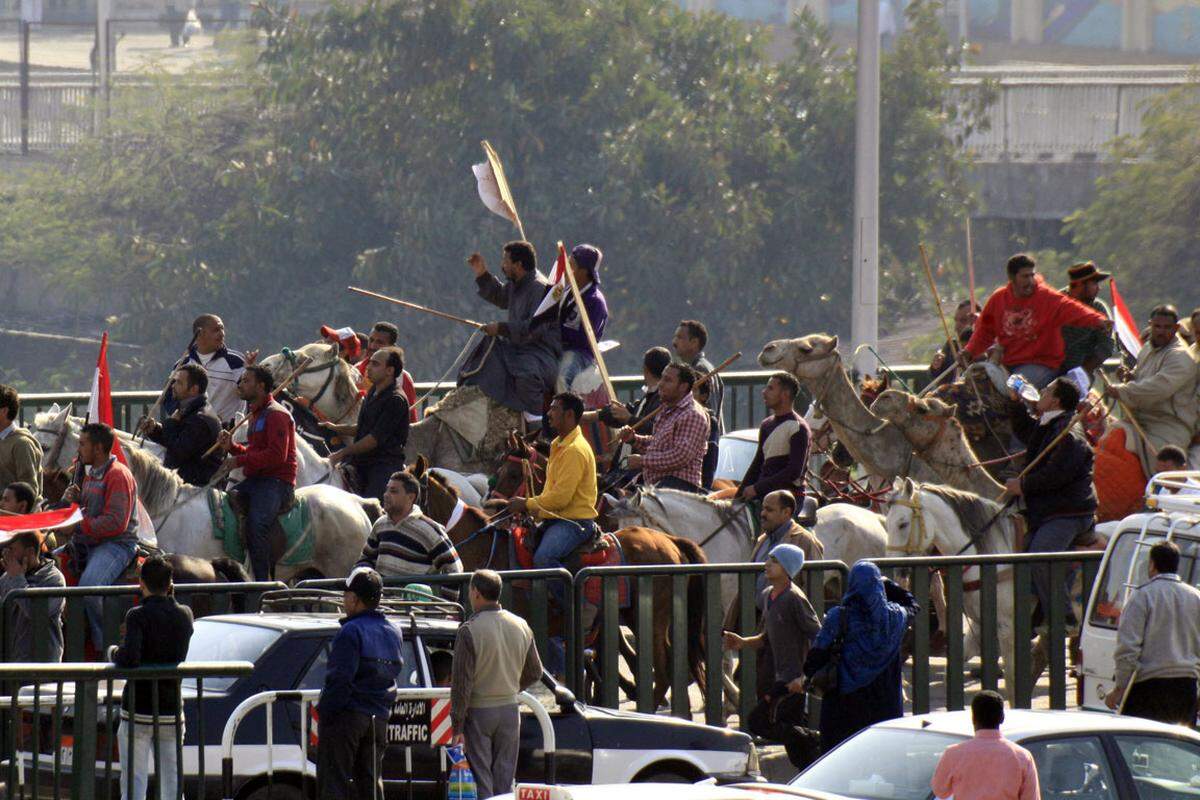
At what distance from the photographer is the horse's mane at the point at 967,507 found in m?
16.9

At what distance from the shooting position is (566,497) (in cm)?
1471

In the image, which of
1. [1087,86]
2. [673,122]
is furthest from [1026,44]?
[673,122]

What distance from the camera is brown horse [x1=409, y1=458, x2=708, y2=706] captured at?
14.5 meters

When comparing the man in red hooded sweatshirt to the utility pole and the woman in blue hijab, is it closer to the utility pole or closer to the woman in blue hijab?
the utility pole

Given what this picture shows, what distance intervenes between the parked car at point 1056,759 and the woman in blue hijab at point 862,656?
5.25ft

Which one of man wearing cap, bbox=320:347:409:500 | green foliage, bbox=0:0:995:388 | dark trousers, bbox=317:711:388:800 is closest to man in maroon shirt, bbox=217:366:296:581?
man wearing cap, bbox=320:347:409:500

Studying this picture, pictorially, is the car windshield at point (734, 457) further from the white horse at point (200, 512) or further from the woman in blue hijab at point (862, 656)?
the woman in blue hijab at point (862, 656)

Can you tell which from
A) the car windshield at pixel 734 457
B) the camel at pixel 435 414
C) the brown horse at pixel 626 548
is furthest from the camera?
the car windshield at pixel 734 457

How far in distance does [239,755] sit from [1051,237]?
4102cm

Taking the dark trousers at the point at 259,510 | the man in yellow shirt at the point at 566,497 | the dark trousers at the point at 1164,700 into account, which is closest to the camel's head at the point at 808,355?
the man in yellow shirt at the point at 566,497

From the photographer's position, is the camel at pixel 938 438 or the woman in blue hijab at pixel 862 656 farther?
the camel at pixel 938 438

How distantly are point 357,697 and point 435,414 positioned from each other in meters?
7.47

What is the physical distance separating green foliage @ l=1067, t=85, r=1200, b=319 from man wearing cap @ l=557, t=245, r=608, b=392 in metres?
30.2

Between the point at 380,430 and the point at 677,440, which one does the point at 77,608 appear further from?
the point at 677,440
